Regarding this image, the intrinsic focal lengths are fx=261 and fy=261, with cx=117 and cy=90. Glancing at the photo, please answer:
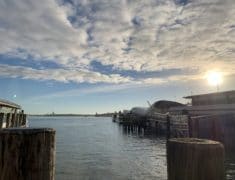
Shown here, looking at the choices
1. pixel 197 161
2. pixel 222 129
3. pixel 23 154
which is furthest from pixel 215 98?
pixel 23 154

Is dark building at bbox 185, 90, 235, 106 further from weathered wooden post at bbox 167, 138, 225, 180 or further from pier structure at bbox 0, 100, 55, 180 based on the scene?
pier structure at bbox 0, 100, 55, 180

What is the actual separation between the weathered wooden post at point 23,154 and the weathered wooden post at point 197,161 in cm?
119

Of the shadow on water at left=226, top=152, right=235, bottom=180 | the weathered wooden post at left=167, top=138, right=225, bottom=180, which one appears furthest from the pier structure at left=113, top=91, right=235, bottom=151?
the weathered wooden post at left=167, top=138, right=225, bottom=180

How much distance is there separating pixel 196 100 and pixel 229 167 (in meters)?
27.6

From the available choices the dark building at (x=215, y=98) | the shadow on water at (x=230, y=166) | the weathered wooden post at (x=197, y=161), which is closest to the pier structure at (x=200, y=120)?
the dark building at (x=215, y=98)

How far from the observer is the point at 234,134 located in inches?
1004

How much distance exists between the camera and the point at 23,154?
7.06 ft

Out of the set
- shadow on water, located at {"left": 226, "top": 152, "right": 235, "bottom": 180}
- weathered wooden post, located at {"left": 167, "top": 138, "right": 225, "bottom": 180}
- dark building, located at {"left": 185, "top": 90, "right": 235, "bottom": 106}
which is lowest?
shadow on water, located at {"left": 226, "top": 152, "right": 235, "bottom": 180}

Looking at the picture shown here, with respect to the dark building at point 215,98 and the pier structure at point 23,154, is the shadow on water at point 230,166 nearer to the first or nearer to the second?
the dark building at point 215,98

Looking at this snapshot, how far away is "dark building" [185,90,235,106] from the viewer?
39.0 metres

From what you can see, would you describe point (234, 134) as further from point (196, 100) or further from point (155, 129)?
point (155, 129)

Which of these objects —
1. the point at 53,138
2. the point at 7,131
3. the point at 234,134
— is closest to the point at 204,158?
the point at 53,138

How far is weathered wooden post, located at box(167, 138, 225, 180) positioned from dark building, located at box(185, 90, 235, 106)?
3911 centimetres

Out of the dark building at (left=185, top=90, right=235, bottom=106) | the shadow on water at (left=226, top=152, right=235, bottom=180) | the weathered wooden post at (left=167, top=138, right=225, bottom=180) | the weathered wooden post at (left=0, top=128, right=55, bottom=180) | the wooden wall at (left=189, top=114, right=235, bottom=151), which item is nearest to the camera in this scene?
the weathered wooden post at (left=0, top=128, right=55, bottom=180)
